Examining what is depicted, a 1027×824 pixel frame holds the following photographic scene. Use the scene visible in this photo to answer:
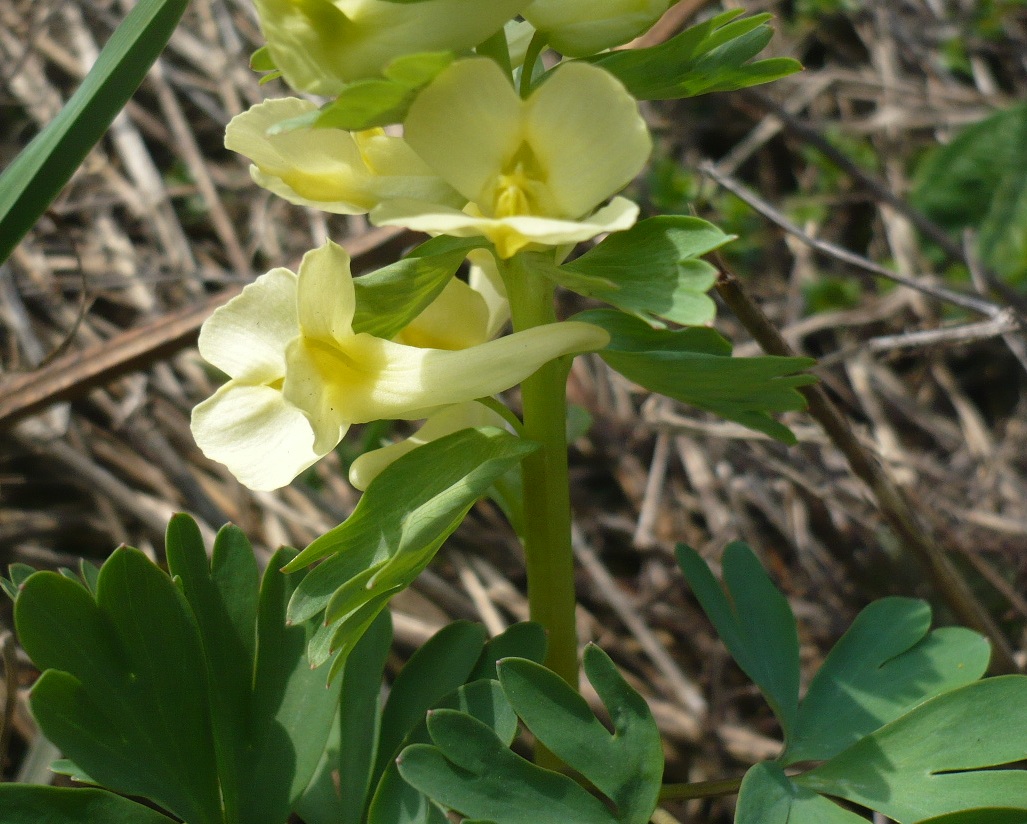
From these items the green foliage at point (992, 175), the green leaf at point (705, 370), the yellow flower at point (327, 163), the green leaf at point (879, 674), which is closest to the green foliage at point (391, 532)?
the green leaf at point (705, 370)

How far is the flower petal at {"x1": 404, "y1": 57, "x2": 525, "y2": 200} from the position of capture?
731mm

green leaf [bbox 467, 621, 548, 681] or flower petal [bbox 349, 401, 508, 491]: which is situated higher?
flower petal [bbox 349, 401, 508, 491]

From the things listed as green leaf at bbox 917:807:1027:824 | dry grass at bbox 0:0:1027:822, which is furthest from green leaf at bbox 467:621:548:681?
dry grass at bbox 0:0:1027:822

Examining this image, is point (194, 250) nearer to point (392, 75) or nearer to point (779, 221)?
point (779, 221)

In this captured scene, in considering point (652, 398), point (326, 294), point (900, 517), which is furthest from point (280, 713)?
point (652, 398)

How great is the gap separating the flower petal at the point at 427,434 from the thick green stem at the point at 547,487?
0.07 meters

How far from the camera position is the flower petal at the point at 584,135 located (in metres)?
0.73

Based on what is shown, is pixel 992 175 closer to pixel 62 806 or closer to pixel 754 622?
pixel 754 622

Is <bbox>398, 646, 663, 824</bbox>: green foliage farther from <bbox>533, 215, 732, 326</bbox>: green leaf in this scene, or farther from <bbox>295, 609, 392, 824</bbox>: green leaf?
<bbox>533, 215, 732, 326</bbox>: green leaf

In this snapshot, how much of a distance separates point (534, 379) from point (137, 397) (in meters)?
1.26

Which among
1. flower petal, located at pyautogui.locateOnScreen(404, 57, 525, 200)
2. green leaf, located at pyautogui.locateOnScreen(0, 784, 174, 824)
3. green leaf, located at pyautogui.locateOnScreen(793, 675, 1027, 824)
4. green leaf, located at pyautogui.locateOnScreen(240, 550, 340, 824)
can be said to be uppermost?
flower petal, located at pyautogui.locateOnScreen(404, 57, 525, 200)

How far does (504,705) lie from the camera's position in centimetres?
93

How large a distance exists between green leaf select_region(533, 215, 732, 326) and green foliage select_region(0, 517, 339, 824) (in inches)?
17.8

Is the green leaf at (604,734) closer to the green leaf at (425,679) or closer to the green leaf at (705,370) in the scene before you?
the green leaf at (425,679)
